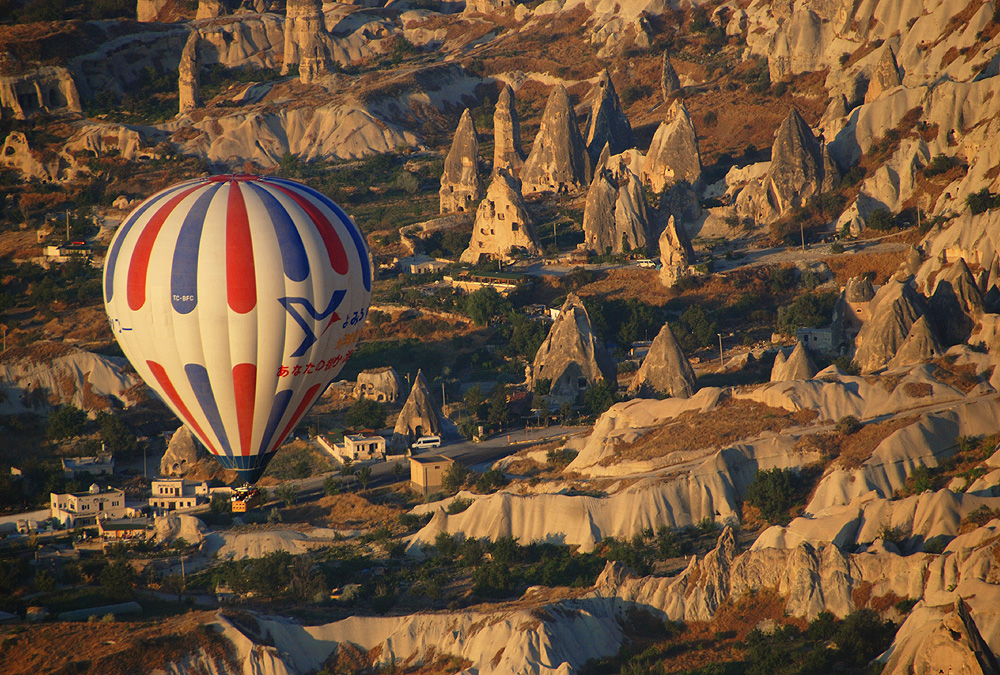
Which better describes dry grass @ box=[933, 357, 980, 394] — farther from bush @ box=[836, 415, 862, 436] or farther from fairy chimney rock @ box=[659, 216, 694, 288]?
fairy chimney rock @ box=[659, 216, 694, 288]

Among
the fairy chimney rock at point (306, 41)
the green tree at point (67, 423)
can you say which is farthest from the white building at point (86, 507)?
the fairy chimney rock at point (306, 41)

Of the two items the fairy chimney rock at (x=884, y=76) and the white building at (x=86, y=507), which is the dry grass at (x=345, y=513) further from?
the fairy chimney rock at (x=884, y=76)

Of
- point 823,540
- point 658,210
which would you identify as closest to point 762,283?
point 658,210

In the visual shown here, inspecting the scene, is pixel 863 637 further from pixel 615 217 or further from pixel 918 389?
pixel 615 217

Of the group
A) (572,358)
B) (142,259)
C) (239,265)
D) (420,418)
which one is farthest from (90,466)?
(239,265)

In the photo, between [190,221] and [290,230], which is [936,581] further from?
[190,221]

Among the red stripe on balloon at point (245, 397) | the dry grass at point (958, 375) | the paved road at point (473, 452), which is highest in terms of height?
the red stripe on balloon at point (245, 397)

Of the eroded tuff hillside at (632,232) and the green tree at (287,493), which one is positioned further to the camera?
the green tree at (287,493)
